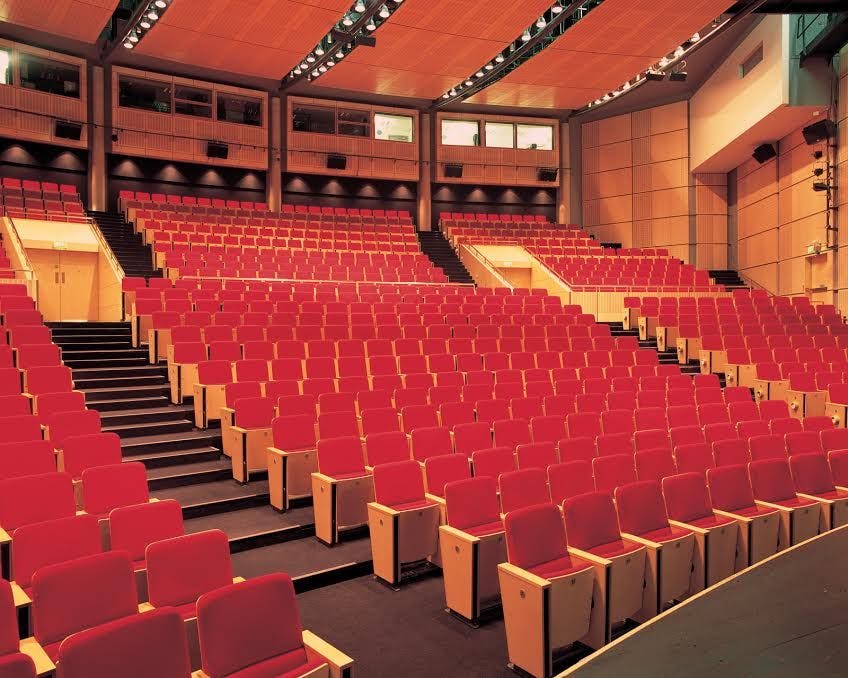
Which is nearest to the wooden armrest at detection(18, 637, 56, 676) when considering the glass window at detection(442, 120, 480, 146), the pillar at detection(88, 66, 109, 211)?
the pillar at detection(88, 66, 109, 211)

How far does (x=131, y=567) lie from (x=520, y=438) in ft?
6.35

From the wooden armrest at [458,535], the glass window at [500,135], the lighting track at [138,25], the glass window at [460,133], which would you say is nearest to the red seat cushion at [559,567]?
the wooden armrest at [458,535]

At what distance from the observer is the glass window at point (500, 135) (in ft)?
34.6

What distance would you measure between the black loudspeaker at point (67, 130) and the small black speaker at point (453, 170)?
4979mm

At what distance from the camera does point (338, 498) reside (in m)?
2.48

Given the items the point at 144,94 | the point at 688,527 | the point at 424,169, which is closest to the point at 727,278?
the point at 424,169

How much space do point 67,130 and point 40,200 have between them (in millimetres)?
1324

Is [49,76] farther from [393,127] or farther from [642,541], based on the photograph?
[642,541]

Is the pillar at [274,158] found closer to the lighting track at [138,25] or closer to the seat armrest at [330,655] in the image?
the lighting track at [138,25]

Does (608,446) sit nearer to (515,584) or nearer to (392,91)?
(515,584)

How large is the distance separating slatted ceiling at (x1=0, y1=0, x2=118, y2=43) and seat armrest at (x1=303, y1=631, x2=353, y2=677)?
674 cm

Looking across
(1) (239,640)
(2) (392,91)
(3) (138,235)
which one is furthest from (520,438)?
(2) (392,91)

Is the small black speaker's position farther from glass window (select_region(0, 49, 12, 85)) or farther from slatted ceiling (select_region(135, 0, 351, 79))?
glass window (select_region(0, 49, 12, 85))

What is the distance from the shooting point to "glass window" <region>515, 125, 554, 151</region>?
10.6 meters
